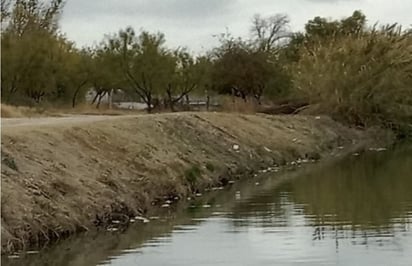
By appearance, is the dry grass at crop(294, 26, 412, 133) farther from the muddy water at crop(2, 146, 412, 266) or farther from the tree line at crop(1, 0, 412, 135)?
the muddy water at crop(2, 146, 412, 266)

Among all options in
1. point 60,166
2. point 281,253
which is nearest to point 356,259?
point 281,253

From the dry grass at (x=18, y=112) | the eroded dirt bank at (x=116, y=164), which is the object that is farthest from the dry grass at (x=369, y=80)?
the dry grass at (x=18, y=112)

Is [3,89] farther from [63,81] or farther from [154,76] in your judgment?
[154,76]

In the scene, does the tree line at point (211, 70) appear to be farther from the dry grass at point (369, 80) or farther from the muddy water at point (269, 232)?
the muddy water at point (269, 232)

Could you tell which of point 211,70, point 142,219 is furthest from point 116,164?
point 211,70

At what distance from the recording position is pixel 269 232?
21.5m

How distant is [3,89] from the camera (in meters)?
60.5

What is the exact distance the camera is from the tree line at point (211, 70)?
Result: 6088cm

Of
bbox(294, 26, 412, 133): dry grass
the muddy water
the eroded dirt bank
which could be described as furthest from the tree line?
the muddy water

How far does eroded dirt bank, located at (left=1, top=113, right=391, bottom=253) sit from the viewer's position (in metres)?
20.9

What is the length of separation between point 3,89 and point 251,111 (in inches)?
599

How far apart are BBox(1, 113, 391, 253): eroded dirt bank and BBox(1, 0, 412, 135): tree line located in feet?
40.5

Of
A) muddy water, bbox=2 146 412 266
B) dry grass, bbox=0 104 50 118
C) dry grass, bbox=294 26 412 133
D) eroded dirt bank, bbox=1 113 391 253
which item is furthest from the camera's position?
dry grass, bbox=294 26 412 133

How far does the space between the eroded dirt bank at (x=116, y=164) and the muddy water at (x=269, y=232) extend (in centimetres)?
70
